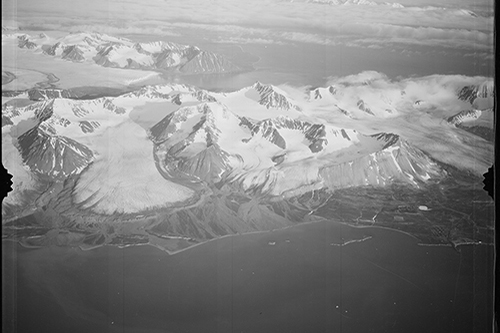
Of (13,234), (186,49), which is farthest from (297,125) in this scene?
(13,234)

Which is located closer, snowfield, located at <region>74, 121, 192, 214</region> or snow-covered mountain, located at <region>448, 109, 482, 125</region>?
snowfield, located at <region>74, 121, 192, 214</region>

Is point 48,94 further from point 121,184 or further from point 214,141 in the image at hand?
point 214,141

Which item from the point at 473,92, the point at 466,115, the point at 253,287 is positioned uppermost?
the point at 473,92

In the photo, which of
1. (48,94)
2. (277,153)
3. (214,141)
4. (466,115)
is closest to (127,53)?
(48,94)

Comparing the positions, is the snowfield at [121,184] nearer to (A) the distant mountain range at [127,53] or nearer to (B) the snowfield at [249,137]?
(B) the snowfield at [249,137]

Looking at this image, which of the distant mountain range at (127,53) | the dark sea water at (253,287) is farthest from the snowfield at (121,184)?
the distant mountain range at (127,53)

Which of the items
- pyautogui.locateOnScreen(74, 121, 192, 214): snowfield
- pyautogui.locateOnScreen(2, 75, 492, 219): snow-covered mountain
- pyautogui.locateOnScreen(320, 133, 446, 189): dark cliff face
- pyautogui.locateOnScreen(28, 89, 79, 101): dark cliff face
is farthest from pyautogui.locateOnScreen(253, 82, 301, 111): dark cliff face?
pyautogui.locateOnScreen(28, 89, 79, 101): dark cliff face

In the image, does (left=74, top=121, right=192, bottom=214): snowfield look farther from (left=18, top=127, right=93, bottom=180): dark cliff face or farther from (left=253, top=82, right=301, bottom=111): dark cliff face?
(left=253, top=82, right=301, bottom=111): dark cliff face
